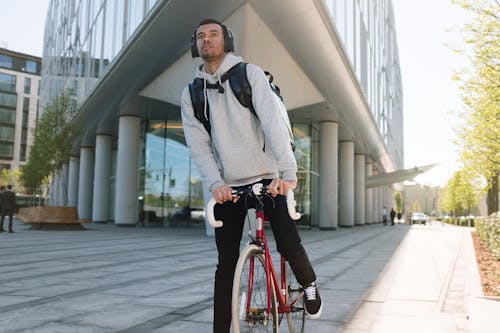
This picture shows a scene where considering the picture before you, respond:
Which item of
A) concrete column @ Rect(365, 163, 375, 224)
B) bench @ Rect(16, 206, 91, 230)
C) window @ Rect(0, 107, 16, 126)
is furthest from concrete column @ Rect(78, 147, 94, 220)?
window @ Rect(0, 107, 16, 126)

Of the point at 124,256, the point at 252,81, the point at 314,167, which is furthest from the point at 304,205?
the point at 252,81

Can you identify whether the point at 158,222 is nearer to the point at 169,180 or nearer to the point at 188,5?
the point at 169,180

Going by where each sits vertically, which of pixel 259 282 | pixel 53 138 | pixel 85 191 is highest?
pixel 53 138

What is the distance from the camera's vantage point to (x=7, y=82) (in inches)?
3275

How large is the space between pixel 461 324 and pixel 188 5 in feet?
36.8

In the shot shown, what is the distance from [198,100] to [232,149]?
0.36 metres

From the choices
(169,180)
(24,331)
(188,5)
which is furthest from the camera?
(169,180)

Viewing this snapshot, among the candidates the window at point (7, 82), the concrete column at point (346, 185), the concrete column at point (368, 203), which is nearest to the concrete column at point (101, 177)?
the concrete column at point (346, 185)

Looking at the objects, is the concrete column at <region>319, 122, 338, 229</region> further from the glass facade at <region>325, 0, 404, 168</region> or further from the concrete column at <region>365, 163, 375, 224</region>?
the concrete column at <region>365, 163, 375, 224</region>

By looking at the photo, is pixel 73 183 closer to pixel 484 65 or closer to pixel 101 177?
pixel 101 177

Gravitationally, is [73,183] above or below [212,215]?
above

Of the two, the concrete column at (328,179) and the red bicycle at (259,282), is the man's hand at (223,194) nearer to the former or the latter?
the red bicycle at (259,282)

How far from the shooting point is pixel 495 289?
20.1 ft

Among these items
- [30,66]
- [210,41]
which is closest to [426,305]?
[210,41]
